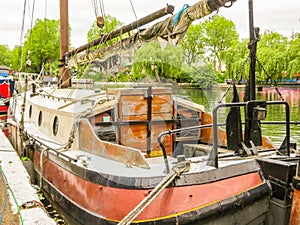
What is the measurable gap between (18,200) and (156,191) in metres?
1.88

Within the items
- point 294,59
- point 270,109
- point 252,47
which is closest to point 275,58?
point 294,59

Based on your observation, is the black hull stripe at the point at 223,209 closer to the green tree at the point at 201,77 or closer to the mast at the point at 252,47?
the mast at the point at 252,47

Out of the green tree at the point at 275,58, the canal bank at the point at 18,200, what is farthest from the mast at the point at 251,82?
the green tree at the point at 275,58

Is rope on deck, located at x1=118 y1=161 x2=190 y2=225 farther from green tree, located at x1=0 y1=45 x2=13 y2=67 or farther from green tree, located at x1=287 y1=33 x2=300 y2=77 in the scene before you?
green tree, located at x1=0 y1=45 x2=13 y2=67

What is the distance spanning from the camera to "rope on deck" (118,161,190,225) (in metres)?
→ 4.04

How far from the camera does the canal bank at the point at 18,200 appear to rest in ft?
13.2

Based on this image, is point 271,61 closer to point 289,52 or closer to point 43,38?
point 289,52

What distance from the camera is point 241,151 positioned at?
4.93 meters

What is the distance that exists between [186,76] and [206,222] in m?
2.54

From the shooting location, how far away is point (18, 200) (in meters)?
4.55

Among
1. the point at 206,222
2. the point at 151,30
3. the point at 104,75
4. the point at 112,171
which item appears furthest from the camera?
the point at 104,75

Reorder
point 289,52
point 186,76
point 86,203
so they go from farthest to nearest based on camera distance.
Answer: point 289,52 < point 186,76 < point 86,203

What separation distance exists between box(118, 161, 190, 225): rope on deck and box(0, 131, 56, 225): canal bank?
0.86 metres

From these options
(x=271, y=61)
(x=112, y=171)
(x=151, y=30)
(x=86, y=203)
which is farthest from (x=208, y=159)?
(x=271, y=61)
